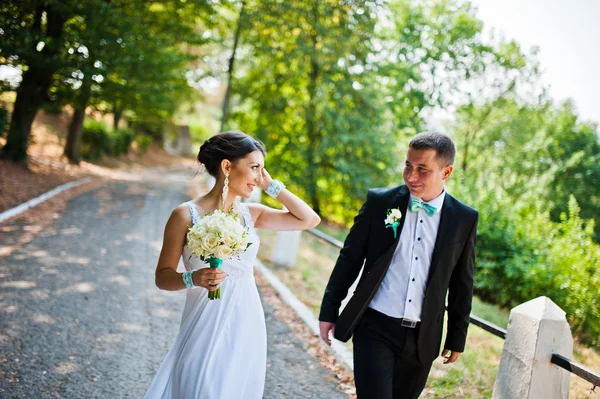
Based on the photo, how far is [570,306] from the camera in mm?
9500

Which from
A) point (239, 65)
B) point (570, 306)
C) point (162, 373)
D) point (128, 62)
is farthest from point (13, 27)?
point (570, 306)

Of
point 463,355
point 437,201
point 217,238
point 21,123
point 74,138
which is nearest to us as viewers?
point 217,238

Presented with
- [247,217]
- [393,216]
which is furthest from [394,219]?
[247,217]

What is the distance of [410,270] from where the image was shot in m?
3.20

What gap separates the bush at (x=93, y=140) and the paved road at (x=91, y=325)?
18.2m

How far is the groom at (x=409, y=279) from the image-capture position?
3146 millimetres

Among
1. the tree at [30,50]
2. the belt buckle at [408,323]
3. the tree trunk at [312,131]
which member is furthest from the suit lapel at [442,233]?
the tree trunk at [312,131]

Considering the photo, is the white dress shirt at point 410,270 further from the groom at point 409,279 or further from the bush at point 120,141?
the bush at point 120,141

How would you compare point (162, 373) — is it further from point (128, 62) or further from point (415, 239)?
point (128, 62)

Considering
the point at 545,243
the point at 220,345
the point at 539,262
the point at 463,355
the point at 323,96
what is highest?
the point at 323,96

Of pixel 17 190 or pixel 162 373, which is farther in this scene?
pixel 17 190

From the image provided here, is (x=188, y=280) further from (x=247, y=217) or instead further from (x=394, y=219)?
(x=394, y=219)

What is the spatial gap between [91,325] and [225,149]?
4.01 metres

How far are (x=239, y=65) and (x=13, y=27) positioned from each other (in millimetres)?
13028
